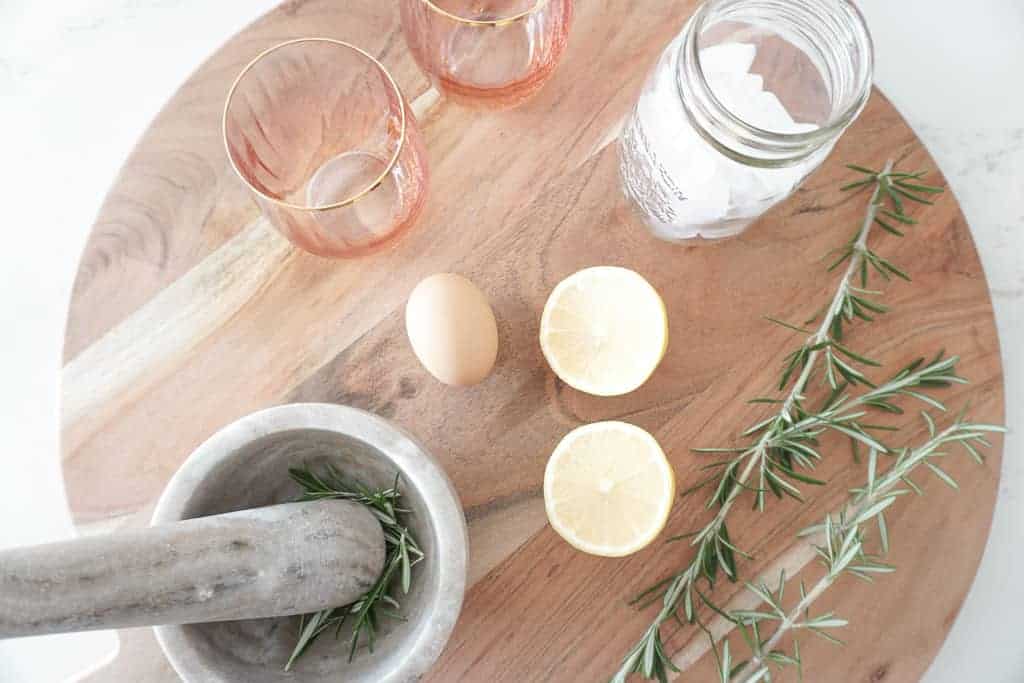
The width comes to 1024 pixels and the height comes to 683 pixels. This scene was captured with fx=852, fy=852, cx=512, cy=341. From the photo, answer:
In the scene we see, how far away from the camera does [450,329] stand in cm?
80

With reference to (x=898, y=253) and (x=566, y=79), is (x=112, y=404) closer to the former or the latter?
(x=566, y=79)

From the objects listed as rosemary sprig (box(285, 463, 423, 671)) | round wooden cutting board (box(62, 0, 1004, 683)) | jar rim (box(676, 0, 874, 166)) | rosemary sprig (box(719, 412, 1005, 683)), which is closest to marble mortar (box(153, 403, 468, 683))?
rosemary sprig (box(285, 463, 423, 671))

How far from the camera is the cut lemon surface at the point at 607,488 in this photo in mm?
813

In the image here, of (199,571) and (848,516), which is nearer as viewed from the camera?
(199,571)

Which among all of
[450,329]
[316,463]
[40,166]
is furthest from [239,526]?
[40,166]

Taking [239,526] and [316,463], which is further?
[316,463]

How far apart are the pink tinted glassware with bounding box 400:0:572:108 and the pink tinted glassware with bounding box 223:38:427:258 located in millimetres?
66

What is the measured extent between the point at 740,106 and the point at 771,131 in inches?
3.2

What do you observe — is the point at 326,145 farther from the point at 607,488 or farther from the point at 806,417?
the point at 806,417

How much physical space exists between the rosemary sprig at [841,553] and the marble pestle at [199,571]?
0.35 metres

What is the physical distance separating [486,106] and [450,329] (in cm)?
25

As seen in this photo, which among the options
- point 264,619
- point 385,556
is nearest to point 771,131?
point 385,556

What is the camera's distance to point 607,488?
0.82 m

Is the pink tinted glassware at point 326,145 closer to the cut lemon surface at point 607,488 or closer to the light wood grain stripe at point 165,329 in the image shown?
the light wood grain stripe at point 165,329
